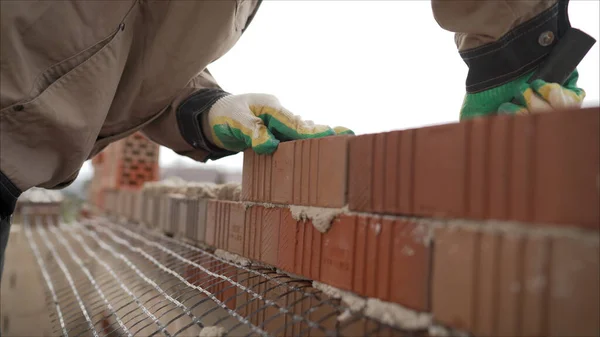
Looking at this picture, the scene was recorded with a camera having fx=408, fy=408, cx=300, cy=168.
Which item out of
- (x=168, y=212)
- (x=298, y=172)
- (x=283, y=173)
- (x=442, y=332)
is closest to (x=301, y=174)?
(x=298, y=172)

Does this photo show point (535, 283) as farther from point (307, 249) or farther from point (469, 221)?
point (307, 249)

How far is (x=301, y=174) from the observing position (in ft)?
5.04

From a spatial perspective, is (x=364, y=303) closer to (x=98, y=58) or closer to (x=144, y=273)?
(x=98, y=58)

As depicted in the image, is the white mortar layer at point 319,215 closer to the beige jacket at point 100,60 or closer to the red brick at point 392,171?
the red brick at point 392,171

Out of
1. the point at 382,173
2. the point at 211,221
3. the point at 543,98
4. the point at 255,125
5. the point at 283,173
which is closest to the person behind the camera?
the point at 382,173

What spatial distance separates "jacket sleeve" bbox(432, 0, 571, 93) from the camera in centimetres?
134

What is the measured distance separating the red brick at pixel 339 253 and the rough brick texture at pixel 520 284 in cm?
34

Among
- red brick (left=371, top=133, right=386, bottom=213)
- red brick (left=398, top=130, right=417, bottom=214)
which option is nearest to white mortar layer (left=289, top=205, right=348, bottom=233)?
red brick (left=371, top=133, right=386, bottom=213)

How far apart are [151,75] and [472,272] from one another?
5.56ft

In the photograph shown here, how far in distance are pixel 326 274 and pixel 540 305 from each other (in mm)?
676

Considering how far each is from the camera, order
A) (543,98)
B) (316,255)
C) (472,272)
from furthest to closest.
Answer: (316,255) → (543,98) → (472,272)

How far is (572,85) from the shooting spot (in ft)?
4.69

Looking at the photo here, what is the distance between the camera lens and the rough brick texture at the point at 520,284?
0.83 meters

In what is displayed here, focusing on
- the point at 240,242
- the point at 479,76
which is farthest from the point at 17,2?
the point at 479,76
